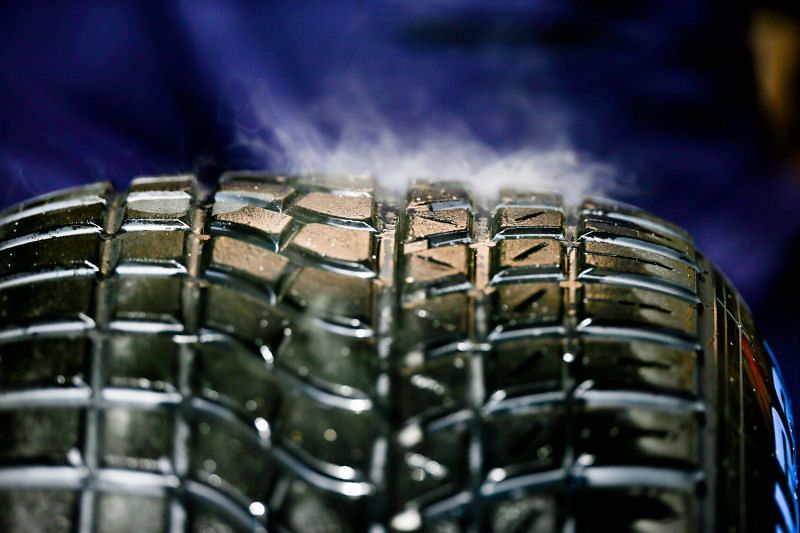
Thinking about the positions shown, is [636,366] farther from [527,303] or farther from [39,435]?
[39,435]

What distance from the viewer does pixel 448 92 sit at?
1.82 meters

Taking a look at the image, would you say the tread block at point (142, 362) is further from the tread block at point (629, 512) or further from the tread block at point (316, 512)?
the tread block at point (629, 512)

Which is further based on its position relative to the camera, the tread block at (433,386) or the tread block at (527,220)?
the tread block at (527,220)

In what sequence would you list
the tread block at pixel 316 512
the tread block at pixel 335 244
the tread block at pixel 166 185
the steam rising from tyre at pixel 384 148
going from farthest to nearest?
the steam rising from tyre at pixel 384 148 < the tread block at pixel 166 185 < the tread block at pixel 335 244 < the tread block at pixel 316 512

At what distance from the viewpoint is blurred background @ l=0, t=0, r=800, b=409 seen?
1.64 meters

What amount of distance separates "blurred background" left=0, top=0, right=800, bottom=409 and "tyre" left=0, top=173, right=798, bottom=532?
2.45 ft

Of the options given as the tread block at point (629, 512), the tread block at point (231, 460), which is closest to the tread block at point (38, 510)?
the tread block at point (231, 460)

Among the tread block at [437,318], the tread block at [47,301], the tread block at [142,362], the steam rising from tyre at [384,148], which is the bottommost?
the tread block at [142,362]

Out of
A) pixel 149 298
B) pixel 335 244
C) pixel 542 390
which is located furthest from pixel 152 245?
pixel 542 390

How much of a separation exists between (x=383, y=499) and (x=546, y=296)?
0.23 meters

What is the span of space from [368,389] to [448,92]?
45.3 inches

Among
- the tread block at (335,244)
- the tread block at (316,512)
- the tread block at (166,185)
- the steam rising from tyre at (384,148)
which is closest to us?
the tread block at (316,512)

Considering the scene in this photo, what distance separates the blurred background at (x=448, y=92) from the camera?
5.39 ft

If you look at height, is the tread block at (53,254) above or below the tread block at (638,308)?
above
